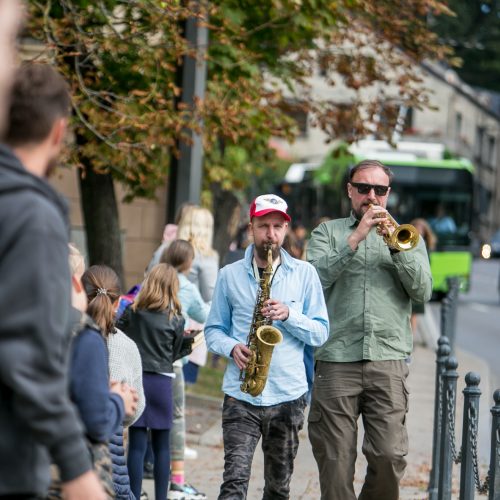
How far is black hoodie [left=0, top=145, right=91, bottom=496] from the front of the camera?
2885mm

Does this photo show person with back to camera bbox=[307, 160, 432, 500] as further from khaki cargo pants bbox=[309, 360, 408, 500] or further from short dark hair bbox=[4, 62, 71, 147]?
short dark hair bbox=[4, 62, 71, 147]

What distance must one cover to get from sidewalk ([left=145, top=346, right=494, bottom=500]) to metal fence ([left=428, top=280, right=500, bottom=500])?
2.60ft

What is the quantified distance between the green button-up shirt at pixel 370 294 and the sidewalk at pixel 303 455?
2.26 m

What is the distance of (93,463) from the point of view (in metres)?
3.72

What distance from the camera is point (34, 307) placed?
2.90m

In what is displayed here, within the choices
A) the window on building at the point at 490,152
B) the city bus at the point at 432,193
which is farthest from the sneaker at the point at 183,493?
the window on building at the point at 490,152

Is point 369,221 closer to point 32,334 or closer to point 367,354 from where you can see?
point 367,354

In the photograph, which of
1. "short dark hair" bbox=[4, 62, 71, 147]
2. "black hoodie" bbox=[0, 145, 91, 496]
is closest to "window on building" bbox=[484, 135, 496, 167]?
"short dark hair" bbox=[4, 62, 71, 147]

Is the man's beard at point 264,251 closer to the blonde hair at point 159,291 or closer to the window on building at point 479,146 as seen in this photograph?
the blonde hair at point 159,291

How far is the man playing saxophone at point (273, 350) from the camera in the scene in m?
5.96

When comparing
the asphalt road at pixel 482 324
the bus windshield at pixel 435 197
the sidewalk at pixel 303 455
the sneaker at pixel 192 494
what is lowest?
the asphalt road at pixel 482 324

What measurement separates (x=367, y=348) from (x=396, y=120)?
8313 mm

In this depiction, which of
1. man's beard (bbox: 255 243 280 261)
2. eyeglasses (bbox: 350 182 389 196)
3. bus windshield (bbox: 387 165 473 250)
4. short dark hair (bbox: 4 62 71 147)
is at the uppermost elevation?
short dark hair (bbox: 4 62 71 147)

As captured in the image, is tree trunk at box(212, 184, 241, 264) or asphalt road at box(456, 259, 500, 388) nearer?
tree trunk at box(212, 184, 241, 264)
